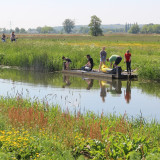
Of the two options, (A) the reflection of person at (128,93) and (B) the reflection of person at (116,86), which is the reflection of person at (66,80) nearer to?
(B) the reflection of person at (116,86)

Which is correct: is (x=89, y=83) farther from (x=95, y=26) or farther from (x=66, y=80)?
(x=95, y=26)

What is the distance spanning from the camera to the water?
1566cm

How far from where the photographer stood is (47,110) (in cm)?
1245

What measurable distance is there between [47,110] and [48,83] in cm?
1216

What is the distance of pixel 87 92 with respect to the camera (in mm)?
20609

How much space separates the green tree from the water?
4738 inches

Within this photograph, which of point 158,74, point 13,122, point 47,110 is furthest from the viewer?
point 158,74

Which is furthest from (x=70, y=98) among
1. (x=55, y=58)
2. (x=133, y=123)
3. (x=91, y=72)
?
(x=55, y=58)

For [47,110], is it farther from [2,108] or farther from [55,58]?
[55,58]

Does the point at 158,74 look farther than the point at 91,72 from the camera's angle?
No

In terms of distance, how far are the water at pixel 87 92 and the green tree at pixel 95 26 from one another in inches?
4738

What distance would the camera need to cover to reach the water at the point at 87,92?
15.7m

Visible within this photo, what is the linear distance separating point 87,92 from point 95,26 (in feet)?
431

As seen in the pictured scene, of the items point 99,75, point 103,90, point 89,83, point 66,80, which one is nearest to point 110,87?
point 103,90
